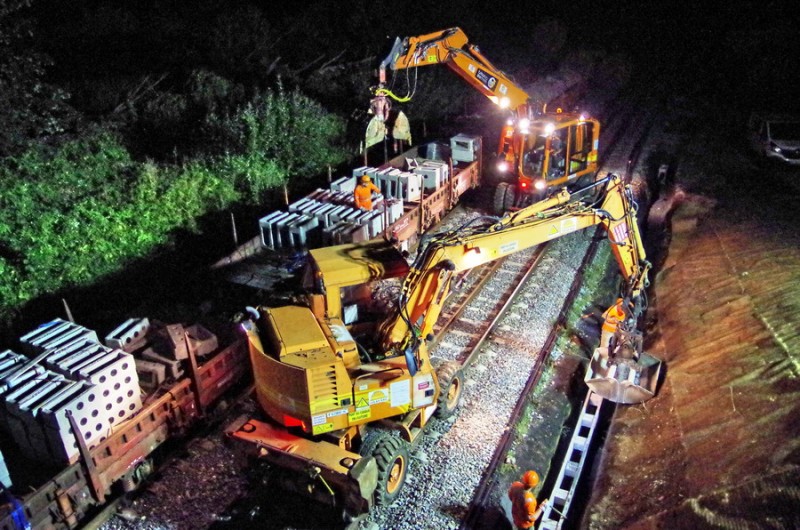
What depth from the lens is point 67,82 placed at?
19.8 meters

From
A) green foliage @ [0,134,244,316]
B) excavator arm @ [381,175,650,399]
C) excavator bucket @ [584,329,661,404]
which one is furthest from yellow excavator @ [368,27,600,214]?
green foliage @ [0,134,244,316]

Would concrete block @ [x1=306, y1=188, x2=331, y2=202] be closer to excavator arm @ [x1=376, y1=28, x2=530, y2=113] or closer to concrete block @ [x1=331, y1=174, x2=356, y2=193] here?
concrete block @ [x1=331, y1=174, x2=356, y2=193]

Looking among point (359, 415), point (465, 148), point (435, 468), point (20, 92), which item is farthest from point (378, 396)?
point (20, 92)

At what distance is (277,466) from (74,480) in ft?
8.62

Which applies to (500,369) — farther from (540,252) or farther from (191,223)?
(191,223)

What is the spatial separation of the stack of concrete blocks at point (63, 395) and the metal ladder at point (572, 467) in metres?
6.17

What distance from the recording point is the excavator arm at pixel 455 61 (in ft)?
39.9

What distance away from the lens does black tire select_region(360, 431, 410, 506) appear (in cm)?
774

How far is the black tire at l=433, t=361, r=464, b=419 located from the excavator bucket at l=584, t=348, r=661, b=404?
93.6 inches

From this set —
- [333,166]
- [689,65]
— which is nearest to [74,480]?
[333,166]

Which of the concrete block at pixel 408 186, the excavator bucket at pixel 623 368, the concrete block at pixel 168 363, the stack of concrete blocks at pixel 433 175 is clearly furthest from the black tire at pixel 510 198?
the concrete block at pixel 168 363

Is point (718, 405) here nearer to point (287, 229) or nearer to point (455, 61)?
point (455, 61)

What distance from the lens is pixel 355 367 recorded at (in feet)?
25.8

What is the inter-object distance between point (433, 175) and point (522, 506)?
10.4 metres
